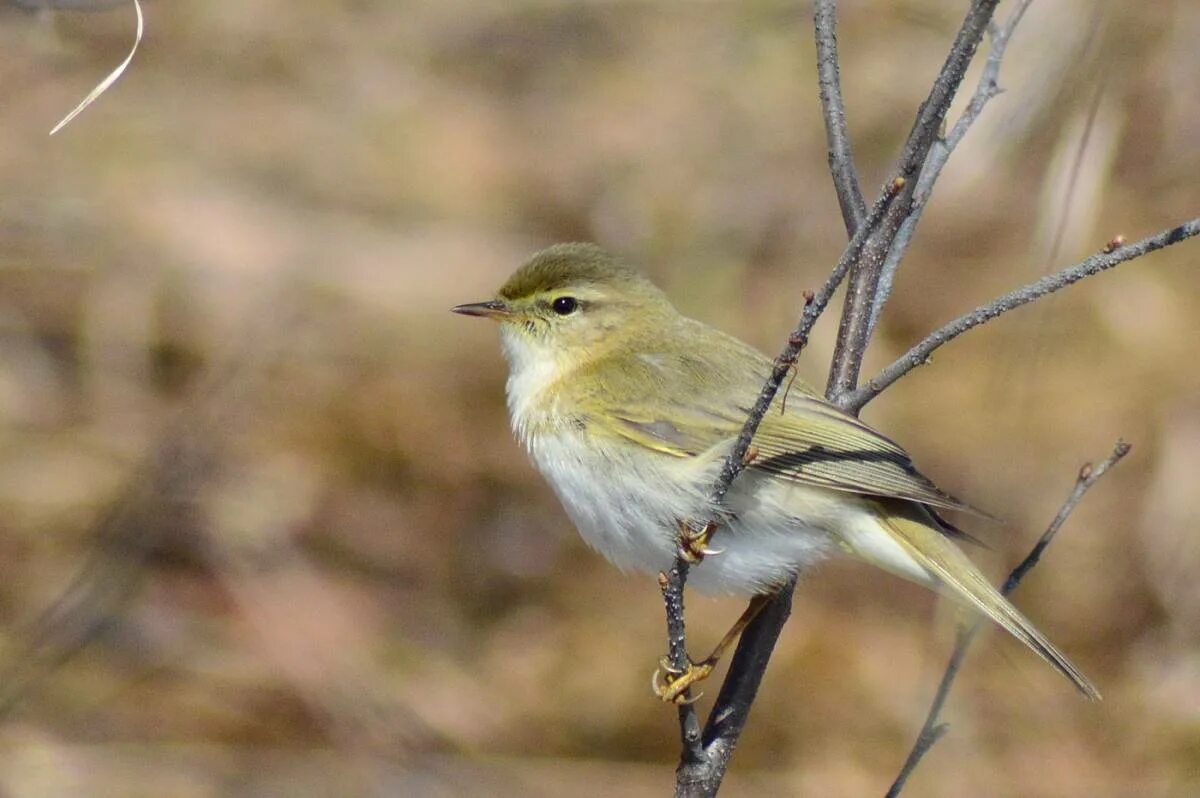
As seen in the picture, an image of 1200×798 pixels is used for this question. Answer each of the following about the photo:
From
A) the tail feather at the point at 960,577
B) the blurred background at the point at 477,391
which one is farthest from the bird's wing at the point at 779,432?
the blurred background at the point at 477,391

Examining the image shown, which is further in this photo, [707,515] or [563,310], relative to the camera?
[563,310]

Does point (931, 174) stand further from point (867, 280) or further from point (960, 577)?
point (960, 577)

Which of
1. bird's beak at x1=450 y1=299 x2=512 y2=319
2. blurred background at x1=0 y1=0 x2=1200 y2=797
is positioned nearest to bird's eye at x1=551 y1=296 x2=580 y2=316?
bird's beak at x1=450 y1=299 x2=512 y2=319

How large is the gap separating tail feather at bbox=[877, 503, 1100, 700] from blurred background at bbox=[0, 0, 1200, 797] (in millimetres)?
807

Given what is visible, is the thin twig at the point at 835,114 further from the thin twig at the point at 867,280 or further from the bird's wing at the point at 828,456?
the bird's wing at the point at 828,456

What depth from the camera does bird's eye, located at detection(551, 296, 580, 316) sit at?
13.6ft

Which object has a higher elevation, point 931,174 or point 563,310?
point 931,174

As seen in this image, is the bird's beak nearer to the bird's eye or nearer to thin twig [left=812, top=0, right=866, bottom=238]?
the bird's eye

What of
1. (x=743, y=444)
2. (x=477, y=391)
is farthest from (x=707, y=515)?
(x=477, y=391)

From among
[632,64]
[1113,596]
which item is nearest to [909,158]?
[1113,596]

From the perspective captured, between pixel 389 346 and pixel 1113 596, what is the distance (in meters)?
3.88

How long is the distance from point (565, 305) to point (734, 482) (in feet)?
3.34

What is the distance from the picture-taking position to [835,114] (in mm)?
3172

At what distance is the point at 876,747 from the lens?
597cm
